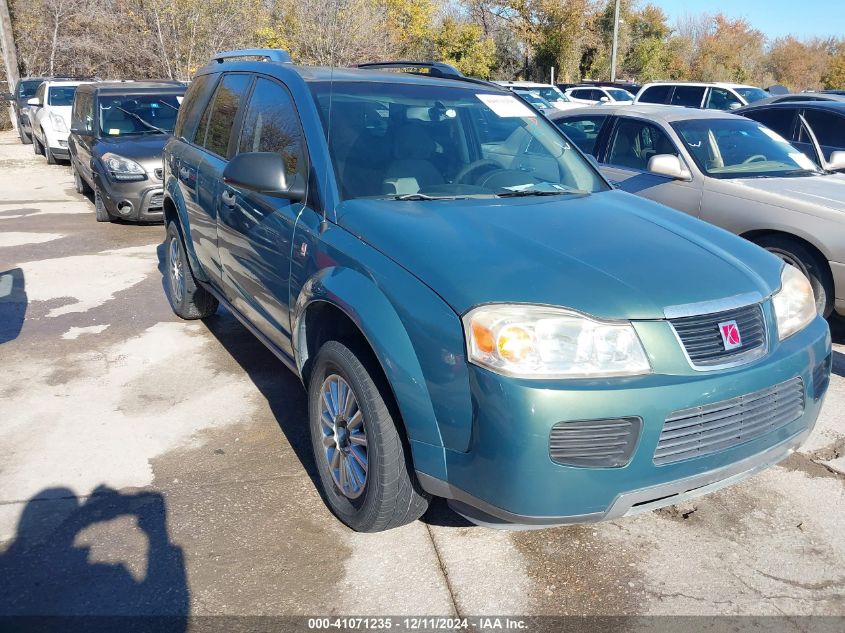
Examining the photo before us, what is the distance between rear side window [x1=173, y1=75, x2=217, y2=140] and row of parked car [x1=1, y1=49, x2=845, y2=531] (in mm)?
609

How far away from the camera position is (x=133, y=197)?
29.8ft

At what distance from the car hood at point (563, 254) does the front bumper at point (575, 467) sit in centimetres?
21

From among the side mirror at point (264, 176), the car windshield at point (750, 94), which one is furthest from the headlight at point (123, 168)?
the car windshield at point (750, 94)

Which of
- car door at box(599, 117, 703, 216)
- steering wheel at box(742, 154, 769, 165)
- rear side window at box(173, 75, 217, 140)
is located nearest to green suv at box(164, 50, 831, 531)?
rear side window at box(173, 75, 217, 140)

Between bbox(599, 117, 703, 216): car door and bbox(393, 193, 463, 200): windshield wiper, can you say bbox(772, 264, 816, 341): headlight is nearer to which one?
bbox(393, 193, 463, 200): windshield wiper

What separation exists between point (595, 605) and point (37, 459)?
2787 mm

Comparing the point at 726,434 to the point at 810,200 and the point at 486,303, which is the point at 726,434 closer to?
the point at 486,303

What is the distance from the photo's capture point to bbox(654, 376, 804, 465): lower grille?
2.54 m

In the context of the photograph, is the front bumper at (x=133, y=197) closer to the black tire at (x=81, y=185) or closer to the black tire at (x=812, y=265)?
the black tire at (x=81, y=185)

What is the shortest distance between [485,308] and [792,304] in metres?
1.35

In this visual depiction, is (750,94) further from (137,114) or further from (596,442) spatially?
(596,442)

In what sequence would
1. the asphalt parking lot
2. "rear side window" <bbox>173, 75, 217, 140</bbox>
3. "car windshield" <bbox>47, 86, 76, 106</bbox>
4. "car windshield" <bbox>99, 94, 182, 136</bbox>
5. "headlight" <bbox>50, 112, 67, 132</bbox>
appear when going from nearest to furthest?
the asphalt parking lot
"rear side window" <bbox>173, 75, 217, 140</bbox>
"car windshield" <bbox>99, 94, 182, 136</bbox>
"headlight" <bbox>50, 112, 67, 132</bbox>
"car windshield" <bbox>47, 86, 76, 106</bbox>

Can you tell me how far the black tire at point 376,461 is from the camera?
2.83 metres

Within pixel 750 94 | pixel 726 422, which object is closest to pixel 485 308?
pixel 726 422
